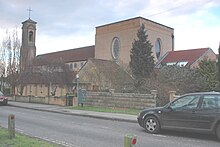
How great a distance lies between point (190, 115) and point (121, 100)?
12.7m

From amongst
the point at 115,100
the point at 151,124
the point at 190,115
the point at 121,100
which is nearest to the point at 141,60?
the point at 115,100

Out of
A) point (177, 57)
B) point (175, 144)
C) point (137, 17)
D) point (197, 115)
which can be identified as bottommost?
point (175, 144)

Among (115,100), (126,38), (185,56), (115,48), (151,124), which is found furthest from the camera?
(115,48)

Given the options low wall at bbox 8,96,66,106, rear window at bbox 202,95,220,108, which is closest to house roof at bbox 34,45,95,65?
low wall at bbox 8,96,66,106

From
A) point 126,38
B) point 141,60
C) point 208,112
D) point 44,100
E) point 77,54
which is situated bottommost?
point 44,100

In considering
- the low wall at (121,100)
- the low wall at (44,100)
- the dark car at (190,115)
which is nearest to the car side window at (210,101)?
the dark car at (190,115)

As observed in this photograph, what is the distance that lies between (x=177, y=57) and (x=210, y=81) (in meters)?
21.8

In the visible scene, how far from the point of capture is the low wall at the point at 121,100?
68.0ft

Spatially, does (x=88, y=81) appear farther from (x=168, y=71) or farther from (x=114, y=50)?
(x=114, y=50)

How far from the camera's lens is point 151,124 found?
11273mm

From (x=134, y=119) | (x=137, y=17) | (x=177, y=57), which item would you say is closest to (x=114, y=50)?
(x=137, y=17)

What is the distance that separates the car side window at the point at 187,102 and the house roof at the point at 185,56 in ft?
122

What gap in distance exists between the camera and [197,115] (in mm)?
10117

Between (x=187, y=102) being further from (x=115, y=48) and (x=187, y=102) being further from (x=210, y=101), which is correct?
(x=115, y=48)
